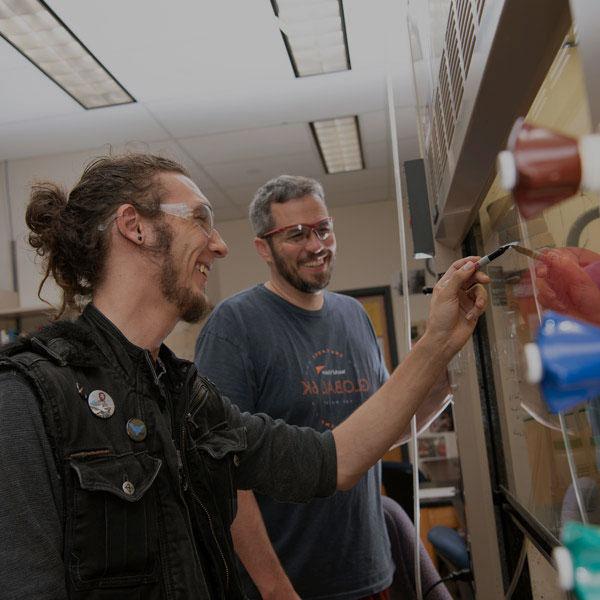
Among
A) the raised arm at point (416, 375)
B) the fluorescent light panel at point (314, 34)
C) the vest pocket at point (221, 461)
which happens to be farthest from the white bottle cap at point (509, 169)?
the fluorescent light panel at point (314, 34)

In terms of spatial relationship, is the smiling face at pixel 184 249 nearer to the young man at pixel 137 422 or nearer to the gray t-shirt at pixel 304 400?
the young man at pixel 137 422

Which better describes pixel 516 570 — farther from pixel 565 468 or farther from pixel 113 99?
pixel 113 99

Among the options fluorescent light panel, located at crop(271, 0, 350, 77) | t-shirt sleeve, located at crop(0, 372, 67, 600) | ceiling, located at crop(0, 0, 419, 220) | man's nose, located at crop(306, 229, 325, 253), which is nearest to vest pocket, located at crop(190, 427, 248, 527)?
t-shirt sleeve, located at crop(0, 372, 67, 600)

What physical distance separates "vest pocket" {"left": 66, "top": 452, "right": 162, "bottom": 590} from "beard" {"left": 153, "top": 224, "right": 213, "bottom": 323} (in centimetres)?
31

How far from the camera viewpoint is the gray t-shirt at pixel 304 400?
157 centimetres

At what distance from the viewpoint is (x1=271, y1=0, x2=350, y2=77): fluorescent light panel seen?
287cm

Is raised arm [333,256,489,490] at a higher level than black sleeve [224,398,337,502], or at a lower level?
higher

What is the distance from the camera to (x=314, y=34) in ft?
10.2

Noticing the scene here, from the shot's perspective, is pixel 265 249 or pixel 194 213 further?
pixel 265 249

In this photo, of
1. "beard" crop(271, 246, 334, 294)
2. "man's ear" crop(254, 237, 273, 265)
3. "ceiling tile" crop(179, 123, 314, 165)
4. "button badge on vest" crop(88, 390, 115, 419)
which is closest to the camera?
"button badge on vest" crop(88, 390, 115, 419)

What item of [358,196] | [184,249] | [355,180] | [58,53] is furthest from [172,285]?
[358,196]

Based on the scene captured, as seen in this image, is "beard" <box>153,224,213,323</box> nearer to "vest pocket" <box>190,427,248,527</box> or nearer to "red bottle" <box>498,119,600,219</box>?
"vest pocket" <box>190,427,248,527</box>

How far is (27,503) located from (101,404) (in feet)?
0.57

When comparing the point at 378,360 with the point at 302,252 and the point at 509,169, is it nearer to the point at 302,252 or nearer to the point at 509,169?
the point at 302,252
